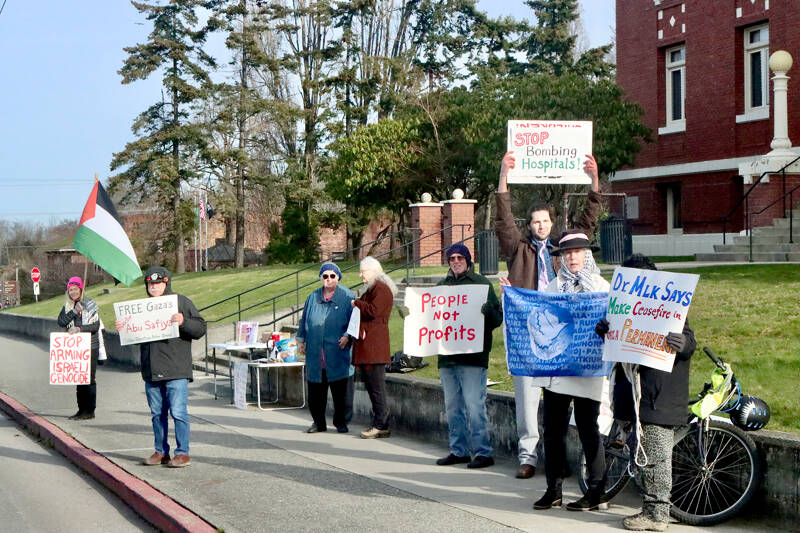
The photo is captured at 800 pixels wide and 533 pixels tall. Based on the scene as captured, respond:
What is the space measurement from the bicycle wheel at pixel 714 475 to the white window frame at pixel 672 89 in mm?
22187

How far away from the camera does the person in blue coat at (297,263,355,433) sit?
38.4 ft

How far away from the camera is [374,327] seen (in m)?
11.3

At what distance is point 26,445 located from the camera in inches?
499

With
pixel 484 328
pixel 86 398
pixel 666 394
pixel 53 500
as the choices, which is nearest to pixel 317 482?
pixel 484 328

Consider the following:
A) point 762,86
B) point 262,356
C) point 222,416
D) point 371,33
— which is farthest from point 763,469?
point 371,33

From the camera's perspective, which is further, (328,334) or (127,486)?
(328,334)

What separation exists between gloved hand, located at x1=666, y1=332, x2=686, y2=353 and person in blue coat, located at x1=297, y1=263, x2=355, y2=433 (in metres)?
5.55

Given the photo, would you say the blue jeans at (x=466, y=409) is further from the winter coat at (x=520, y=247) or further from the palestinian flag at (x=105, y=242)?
the palestinian flag at (x=105, y=242)

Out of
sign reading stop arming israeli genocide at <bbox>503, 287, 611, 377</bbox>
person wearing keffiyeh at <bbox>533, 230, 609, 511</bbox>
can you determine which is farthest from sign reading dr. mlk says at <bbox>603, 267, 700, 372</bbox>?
person wearing keffiyeh at <bbox>533, 230, 609, 511</bbox>

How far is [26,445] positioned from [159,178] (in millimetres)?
40381

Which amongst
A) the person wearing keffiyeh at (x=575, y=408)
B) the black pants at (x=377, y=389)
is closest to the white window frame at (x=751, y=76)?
the black pants at (x=377, y=389)

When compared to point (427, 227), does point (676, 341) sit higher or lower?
lower

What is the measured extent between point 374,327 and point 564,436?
4118 mm

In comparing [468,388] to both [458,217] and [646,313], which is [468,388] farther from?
[458,217]
